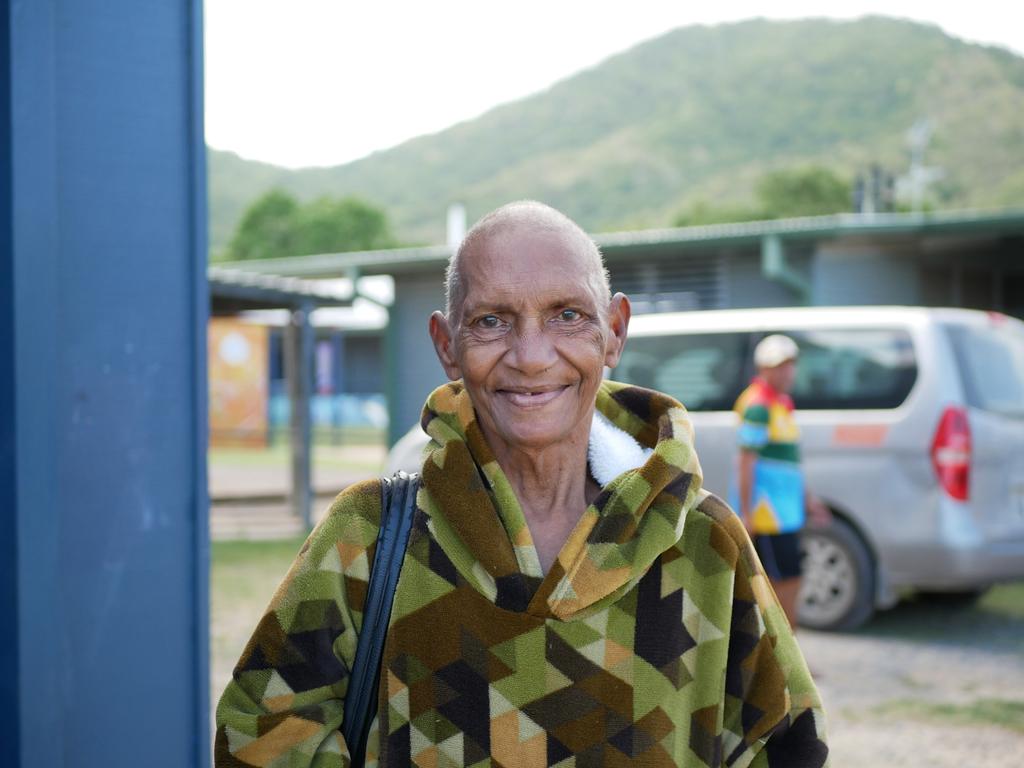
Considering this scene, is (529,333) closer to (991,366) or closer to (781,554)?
(781,554)

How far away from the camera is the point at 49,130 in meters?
2.38

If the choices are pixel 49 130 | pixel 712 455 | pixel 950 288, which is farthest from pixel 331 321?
pixel 49 130

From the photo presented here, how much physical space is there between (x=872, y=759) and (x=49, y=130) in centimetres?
432

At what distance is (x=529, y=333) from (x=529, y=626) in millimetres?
426

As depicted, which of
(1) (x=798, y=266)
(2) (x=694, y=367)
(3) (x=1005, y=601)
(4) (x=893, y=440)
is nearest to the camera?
(4) (x=893, y=440)

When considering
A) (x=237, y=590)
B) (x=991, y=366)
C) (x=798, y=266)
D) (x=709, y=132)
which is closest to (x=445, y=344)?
(x=991, y=366)

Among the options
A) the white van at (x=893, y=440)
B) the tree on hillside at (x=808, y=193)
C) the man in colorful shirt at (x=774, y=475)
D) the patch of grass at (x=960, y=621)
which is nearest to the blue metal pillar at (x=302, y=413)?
the white van at (x=893, y=440)

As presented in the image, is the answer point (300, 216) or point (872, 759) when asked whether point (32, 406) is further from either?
point (300, 216)

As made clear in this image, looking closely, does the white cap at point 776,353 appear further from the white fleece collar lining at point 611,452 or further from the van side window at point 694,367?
the white fleece collar lining at point 611,452

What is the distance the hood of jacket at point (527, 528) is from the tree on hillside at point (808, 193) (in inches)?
3922

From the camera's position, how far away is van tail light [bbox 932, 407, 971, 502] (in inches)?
257

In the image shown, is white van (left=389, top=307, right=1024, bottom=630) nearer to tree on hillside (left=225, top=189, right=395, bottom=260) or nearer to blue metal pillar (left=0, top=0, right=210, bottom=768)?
blue metal pillar (left=0, top=0, right=210, bottom=768)

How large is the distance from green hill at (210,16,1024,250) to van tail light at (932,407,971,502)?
118m

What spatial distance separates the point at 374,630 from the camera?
152cm
